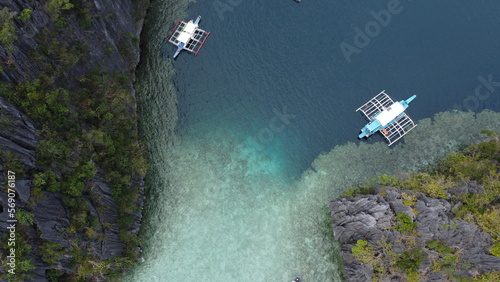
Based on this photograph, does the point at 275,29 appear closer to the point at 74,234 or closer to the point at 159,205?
the point at 159,205

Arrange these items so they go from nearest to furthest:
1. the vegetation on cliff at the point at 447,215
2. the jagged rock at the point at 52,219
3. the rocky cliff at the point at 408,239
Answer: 1. the jagged rock at the point at 52,219
2. the rocky cliff at the point at 408,239
3. the vegetation on cliff at the point at 447,215

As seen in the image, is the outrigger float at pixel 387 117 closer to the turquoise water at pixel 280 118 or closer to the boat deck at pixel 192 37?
the turquoise water at pixel 280 118

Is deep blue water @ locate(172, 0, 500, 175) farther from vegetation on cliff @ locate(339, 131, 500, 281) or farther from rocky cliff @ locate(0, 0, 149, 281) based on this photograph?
rocky cliff @ locate(0, 0, 149, 281)

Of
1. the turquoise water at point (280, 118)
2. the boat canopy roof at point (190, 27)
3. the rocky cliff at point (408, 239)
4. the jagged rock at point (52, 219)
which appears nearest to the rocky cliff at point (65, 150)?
the jagged rock at point (52, 219)

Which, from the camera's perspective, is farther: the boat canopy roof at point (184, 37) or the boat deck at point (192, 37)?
the boat deck at point (192, 37)

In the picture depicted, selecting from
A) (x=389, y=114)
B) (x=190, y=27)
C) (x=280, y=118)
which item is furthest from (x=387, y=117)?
(x=190, y=27)

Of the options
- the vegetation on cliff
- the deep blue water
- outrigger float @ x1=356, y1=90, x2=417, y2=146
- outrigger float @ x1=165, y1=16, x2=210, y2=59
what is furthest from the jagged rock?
outrigger float @ x1=356, y1=90, x2=417, y2=146

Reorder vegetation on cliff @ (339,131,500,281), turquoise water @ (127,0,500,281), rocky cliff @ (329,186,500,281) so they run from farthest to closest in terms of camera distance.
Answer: turquoise water @ (127,0,500,281) < vegetation on cliff @ (339,131,500,281) < rocky cliff @ (329,186,500,281)

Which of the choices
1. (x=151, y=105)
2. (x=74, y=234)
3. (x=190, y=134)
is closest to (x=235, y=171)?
(x=190, y=134)
